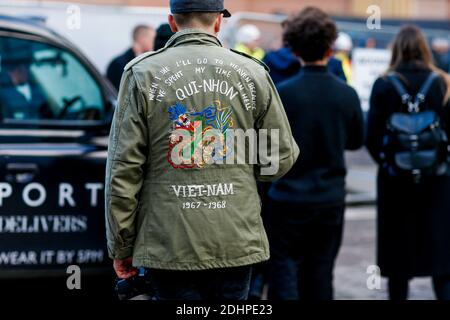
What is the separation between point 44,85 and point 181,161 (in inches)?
95.9

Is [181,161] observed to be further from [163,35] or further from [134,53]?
[134,53]

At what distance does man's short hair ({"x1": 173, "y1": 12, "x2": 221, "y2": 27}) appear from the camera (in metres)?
3.01

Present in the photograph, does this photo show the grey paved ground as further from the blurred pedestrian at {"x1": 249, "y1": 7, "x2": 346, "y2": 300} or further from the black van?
the black van

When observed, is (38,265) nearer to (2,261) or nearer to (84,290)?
(2,261)

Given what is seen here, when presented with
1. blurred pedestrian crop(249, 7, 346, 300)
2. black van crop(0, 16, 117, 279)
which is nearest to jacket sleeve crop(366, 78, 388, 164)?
blurred pedestrian crop(249, 7, 346, 300)

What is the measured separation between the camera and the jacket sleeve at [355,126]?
4.48 m

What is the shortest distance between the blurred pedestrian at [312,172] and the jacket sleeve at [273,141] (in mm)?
1199

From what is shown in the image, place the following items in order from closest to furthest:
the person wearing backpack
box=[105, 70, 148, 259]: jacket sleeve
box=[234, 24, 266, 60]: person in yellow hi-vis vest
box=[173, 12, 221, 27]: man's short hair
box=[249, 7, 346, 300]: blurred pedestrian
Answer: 1. box=[105, 70, 148, 259]: jacket sleeve
2. box=[173, 12, 221, 27]: man's short hair
3. the person wearing backpack
4. box=[249, 7, 346, 300]: blurred pedestrian
5. box=[234, 24, 266, 60]: person in yellow hi-vis vest

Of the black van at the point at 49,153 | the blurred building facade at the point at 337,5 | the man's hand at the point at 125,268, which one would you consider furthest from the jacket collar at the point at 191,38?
the blurred building facade at the point at 337,5

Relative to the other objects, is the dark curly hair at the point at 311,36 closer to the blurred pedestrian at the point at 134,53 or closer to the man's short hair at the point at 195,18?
the man's short hair at the point at 195,18

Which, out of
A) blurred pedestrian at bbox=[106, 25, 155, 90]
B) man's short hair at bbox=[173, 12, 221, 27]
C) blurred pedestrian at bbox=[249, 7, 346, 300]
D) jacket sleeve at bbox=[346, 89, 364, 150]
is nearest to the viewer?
man's short hair at bbox=[173, 12, 221, 27]

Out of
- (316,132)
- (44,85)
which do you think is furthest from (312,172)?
(44,85)

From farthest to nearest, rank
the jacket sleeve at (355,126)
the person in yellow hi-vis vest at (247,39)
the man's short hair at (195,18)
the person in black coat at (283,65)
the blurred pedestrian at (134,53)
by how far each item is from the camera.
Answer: the person in yellow hi-vis vest at (247,39)
the blurred pedestrian at (134,53)
the person in black coat at (283,65)
the jacket sleeve at (355,126)
the man's short hair at (195,18)

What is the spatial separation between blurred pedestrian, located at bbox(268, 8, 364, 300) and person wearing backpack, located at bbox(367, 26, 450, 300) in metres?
0.43
